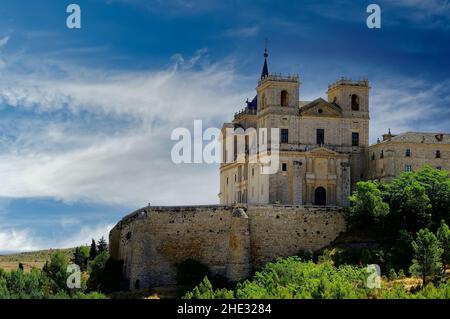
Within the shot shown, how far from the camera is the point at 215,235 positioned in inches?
3157

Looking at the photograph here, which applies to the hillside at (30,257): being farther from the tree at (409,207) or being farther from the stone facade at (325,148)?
the tree at (409,207)

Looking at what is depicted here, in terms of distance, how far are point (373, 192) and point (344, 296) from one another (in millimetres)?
19381

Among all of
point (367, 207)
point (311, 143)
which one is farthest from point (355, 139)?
point (367, 207)

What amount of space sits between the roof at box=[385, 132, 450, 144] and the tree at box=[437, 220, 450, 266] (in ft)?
45.1

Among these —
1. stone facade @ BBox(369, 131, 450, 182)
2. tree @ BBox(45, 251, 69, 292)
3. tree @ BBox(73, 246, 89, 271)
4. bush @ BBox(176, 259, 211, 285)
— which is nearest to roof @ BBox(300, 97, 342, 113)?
stone facade @ BBox(369, 131, 450, 182)

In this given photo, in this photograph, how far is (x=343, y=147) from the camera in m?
87.9

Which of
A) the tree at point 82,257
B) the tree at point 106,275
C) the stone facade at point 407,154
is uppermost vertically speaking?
the stone facade at point 407,154

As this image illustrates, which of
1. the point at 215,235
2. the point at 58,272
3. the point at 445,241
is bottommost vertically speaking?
the point at 58,272

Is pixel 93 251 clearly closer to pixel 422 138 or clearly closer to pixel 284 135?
pixel 284 135

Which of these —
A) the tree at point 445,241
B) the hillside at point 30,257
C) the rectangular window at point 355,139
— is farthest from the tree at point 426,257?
the hillside at point 30,257

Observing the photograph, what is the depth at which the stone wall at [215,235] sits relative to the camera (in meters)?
79.7

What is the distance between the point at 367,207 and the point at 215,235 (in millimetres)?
11794

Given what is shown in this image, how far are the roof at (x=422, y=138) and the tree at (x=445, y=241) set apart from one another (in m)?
13.8
